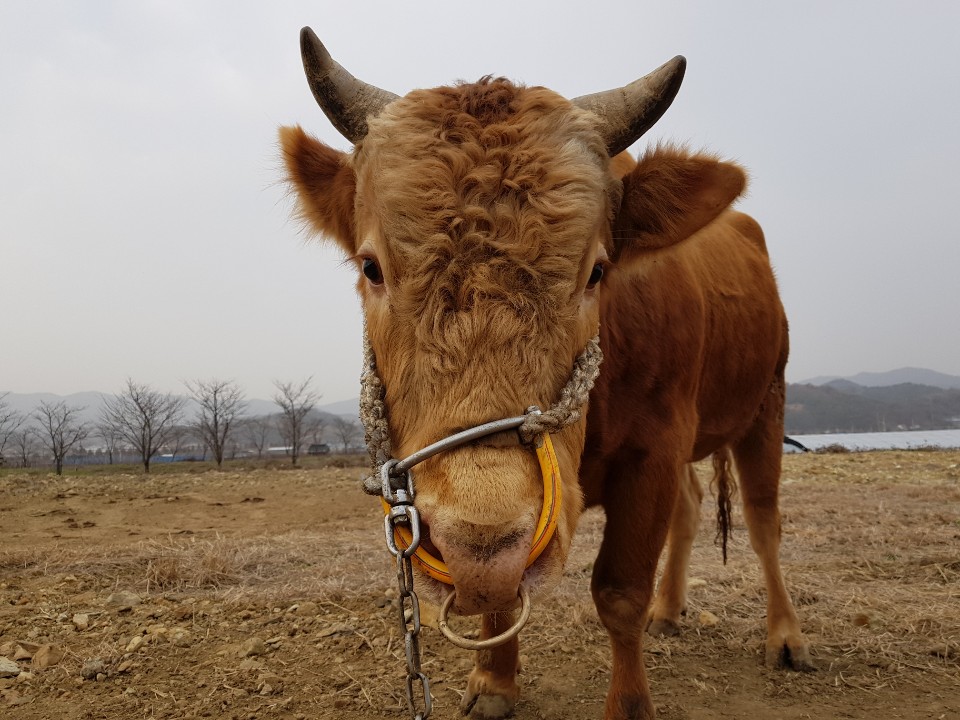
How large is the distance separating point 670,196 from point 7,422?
49302mm

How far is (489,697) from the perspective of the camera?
12.0 ft

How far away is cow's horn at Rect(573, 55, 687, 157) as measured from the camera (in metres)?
2.90

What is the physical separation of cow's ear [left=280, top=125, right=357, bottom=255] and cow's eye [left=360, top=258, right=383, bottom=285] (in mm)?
629

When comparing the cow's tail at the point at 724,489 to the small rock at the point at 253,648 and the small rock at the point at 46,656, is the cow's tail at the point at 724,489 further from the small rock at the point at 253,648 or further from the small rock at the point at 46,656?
the small rock at the point at 46,656

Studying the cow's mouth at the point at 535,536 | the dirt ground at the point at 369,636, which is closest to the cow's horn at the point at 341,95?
the cow's mouth at the point at 535,536

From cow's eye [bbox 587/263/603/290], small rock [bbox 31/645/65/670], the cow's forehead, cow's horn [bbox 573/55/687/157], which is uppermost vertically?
cow's horn [bbox 573/55/687/157]

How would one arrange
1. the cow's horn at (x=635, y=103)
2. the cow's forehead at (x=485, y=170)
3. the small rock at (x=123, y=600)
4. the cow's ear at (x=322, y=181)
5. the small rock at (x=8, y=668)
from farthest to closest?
1. the small rock at (x=123, y=600)
2. the small rock at (x=8, y=668)
3. the cow's ear at (x=322, y=181)
4. the cow's horn at (x=635, y=103)
5. the cow's forehead at (x=485, y=170)

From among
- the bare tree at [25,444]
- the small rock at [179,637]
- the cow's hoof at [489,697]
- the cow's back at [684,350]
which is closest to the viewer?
the cow's back at [684,350]

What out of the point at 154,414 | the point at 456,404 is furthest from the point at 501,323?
the point at 154,414

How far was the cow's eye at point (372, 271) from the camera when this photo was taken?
255 cm

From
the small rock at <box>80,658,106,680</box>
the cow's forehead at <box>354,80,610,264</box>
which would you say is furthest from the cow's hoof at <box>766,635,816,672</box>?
the small rock at <box>80,658,106,680</box>

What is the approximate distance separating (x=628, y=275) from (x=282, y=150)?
72.6 inches

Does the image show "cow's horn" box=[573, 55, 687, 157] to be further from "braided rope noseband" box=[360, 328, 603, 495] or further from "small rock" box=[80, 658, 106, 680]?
"small rock" box=[80, 658, 106, 680]

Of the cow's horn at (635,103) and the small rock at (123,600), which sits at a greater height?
the cow's horn at (635,103)
